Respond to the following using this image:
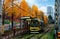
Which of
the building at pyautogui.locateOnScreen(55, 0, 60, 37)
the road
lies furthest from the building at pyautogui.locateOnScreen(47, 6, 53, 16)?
the road

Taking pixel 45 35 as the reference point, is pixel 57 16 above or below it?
above

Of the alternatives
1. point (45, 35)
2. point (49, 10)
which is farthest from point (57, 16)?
point (45, 35)

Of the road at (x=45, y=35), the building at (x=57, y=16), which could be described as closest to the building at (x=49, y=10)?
the building at (x=57, y=16)

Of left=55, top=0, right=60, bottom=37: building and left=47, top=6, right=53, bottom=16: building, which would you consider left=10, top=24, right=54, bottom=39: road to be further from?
left=47, top=6, right=53, bottom=16: building

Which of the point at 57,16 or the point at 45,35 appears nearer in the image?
the point at 57,16

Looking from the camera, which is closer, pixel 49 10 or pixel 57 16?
pixel 57 16

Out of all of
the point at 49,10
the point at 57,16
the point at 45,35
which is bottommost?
Answer: the point at 45,35

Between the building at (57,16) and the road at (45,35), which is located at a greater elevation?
the building at (57,16)

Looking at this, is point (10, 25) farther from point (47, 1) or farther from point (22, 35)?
point (47, 1)

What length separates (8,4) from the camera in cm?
418

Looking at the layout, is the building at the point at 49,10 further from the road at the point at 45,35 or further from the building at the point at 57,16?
the road at the point at 45,35

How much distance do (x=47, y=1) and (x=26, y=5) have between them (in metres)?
0.41

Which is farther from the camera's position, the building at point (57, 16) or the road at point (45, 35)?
the road at point (45, 35)

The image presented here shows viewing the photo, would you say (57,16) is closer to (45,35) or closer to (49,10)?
(49,10)
